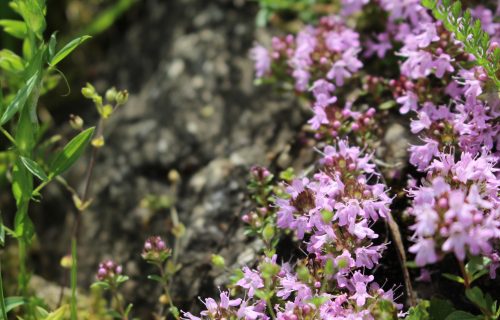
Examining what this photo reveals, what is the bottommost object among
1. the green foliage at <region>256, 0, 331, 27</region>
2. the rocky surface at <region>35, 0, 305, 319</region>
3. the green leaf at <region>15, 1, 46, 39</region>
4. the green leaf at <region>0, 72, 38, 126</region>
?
the rocky surface at <region>35, 0, 305, 319</region>

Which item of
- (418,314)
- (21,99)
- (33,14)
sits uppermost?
(33,14)

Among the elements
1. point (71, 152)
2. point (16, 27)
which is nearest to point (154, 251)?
point (71, 152)

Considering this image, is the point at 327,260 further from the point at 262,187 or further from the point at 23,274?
the point at 23,274

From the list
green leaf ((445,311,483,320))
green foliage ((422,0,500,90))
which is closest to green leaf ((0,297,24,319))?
green leaf ((445,311,483,320))

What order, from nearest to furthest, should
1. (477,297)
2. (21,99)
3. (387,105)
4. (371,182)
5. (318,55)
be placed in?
(477,297), (21,99), (371,182), (387,105), (318,55)

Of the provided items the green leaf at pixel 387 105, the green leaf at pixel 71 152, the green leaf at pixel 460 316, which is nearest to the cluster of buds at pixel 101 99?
the green leaf at pixel 71 152

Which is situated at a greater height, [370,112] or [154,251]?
[370,112]

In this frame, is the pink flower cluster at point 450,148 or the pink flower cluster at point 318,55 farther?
the pink flower cluster at point 318,55

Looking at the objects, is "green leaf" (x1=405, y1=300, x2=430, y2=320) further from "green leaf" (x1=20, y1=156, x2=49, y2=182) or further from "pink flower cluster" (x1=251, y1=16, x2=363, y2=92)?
"green leaf" (x1=20, y1=156, x2=49, y2=182)

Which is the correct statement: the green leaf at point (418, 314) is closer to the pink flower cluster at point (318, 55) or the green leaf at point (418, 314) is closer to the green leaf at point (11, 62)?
the pink flower cluster at point (318, 55)
